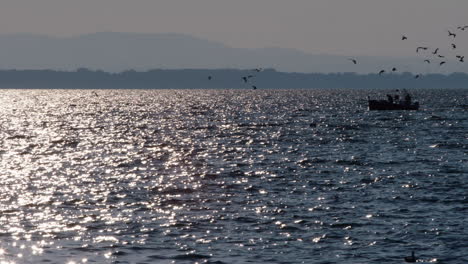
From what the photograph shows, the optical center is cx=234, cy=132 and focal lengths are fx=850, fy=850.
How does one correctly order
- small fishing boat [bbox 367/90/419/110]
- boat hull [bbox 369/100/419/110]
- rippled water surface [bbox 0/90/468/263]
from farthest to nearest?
boat hull [bbox 369/100/419/110], small fishing boat [bbox 367/90/419/110], rippled water surface [bbox 0/90/468/263]

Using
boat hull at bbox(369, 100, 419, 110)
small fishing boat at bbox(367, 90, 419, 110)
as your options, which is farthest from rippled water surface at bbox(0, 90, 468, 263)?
boat hull at bbox(369, 100, 419, 110)

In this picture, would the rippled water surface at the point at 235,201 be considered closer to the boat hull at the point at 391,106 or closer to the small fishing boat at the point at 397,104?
the small fishing boat at the point at 397,104

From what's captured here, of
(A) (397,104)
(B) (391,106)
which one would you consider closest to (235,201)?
(B) (391,106)

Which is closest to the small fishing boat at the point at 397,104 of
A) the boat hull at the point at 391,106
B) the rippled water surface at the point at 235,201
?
the boat hull at the point at 391,106

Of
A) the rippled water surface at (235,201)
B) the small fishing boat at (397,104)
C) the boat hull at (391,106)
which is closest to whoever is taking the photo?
the rippled water surface at (235,201)

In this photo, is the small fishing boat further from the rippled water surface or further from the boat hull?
the rippled water surface

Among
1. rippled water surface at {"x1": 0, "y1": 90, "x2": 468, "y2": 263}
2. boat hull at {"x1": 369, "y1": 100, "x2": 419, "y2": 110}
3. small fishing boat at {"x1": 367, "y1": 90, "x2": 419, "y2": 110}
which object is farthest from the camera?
boat hull at {"x1": 369, "y1": 100, "x2": 419, "y2": 110}

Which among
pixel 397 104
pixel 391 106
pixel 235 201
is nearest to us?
pixel 235 201

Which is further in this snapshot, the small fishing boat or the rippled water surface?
the small fishing boat

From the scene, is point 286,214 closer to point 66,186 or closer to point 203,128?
point 66,186

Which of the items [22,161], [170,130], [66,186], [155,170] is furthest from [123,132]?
[66,186]

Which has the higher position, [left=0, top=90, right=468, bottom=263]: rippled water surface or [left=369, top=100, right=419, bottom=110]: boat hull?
[left=0, top=90, right=468, bottom=263]: rippled water surface

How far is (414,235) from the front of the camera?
3572 centimetres

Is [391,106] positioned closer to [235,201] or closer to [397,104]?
[397,104]
